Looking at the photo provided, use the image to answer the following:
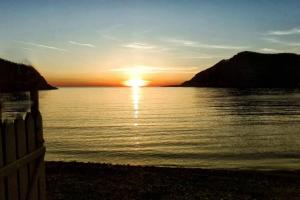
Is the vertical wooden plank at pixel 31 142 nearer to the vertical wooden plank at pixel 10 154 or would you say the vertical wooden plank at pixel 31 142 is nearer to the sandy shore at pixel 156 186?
the vertical wooden plank at pixel 10 154

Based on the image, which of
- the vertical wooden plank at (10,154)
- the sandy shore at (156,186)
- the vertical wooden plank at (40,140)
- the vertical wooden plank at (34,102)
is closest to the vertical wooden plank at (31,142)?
the vertical wooden plank at (40,140)

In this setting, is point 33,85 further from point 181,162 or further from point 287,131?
point 287,131

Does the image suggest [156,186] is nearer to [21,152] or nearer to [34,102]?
[34,102]

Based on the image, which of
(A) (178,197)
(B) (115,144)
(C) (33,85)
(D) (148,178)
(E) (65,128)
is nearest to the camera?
(C) (33,85)

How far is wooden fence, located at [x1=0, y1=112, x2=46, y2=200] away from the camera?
5.48 meters

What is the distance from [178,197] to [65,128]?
183 feet

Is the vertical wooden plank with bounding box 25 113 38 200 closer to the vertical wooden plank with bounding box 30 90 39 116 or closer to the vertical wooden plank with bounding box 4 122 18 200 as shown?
the vertical wooden plank with bounding box 30 90 39 116

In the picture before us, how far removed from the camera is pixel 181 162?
113ft

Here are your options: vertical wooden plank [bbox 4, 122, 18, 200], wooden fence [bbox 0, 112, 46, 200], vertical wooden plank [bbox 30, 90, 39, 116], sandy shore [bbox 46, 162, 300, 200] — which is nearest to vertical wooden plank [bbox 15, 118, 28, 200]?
wooden fence [bbox 0, 112, 46, 200]

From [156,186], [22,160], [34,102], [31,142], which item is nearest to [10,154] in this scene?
[22,160]

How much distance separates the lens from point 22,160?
5.97 m

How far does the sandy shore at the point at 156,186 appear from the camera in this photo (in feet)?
49.5

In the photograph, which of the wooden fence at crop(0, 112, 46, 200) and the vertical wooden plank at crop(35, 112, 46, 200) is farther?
the vertical wooden plank at crop(35, 112, 46, 200)

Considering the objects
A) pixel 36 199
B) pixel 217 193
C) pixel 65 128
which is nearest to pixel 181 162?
pixel 217 193
